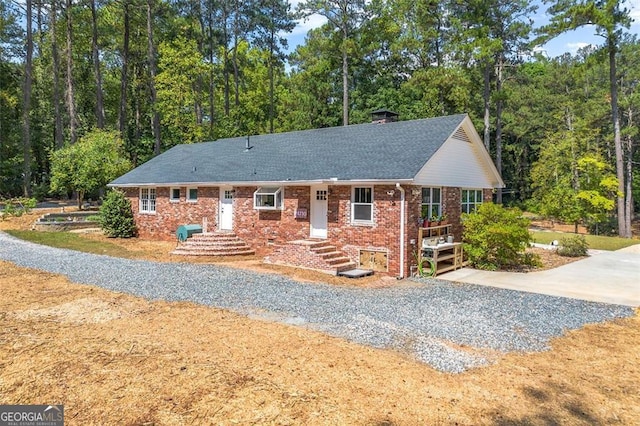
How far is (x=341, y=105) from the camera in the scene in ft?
118

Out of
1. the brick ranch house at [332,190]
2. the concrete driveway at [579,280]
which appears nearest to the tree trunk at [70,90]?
the brick ranch house at [332,190]

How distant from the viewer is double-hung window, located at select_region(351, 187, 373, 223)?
1288cm

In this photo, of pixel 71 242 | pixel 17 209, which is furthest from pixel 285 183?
pixel 17 209

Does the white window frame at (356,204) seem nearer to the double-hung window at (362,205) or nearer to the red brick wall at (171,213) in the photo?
the double-hung window at (362,205)

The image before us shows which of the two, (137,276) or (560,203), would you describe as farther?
(560,203)

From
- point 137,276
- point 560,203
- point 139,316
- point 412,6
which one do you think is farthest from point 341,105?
point 139,316

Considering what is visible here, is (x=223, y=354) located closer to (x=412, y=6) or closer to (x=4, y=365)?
(x=4, y=365)

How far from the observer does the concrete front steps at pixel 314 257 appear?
12581 millimetres

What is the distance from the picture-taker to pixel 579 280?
12023mm

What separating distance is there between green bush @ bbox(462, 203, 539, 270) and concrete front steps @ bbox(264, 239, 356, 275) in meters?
4.36

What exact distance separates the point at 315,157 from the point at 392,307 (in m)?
8.85

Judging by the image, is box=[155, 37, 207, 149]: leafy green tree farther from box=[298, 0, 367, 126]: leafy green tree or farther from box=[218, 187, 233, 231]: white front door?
box=[218, 187, 233, 231]: white front door

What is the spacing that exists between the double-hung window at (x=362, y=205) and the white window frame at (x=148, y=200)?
11.7m

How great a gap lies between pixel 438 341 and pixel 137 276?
8396 mm
